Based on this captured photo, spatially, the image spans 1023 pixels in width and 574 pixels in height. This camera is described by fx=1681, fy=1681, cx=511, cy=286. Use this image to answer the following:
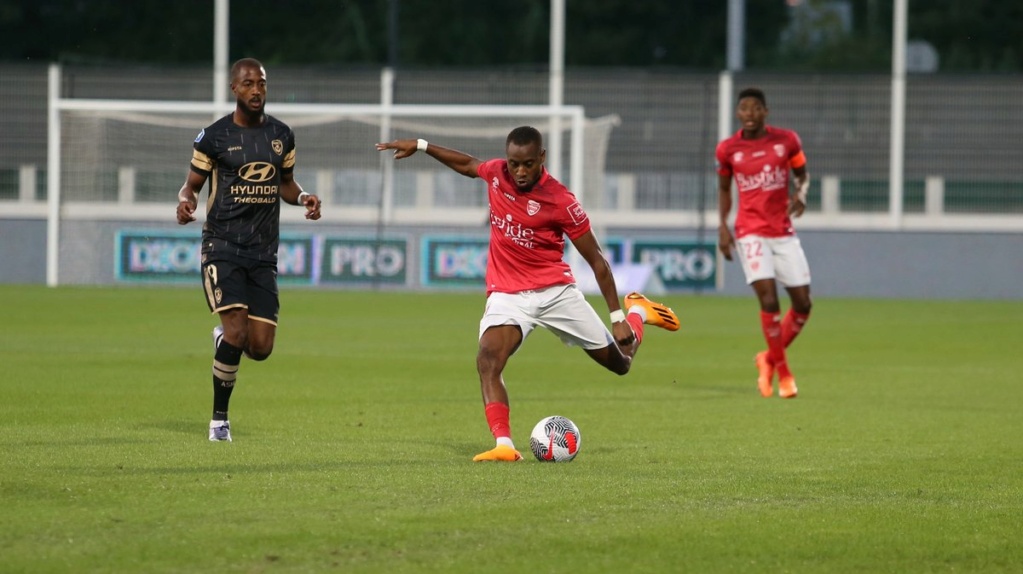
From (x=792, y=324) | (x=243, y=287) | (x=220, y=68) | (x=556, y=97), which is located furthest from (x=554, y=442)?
(x=220, y=68)

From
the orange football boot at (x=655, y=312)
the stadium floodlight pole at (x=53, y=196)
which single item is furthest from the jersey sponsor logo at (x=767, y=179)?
the stadium floodlight pole at (x=53, y=196)

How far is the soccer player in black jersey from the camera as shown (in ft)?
32.7

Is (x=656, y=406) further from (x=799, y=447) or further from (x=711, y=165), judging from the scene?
(x=711, y=165)

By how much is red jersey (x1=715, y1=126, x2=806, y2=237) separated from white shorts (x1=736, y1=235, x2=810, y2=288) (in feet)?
0.23

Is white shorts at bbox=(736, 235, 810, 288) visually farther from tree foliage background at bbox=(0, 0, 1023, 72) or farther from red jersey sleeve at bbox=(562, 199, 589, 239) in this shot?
tree foliage background at bbox=(0, 0, 1023, 72)

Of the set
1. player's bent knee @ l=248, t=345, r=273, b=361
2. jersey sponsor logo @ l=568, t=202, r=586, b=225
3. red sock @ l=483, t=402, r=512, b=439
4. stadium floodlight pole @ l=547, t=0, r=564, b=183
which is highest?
stadium floodlight pole @ l=547, t=0, r=564, b=183

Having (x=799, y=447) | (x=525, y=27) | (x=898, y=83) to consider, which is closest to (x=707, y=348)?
(x=799, y=447)

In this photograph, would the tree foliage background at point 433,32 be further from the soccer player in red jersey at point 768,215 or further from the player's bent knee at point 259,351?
the player's bent knee at point 259,351

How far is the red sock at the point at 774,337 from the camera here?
553 inches

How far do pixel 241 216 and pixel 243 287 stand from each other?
42 cm

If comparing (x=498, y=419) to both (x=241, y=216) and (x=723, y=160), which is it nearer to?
(x=241, y=216)

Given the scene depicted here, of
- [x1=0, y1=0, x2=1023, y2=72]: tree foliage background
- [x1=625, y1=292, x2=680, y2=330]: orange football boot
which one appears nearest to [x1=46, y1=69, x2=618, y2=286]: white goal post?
[x1=625, y1=292, x2=680, y2=330]: orange football boot

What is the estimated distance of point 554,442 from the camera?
8.97m

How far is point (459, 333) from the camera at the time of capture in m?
20.7
